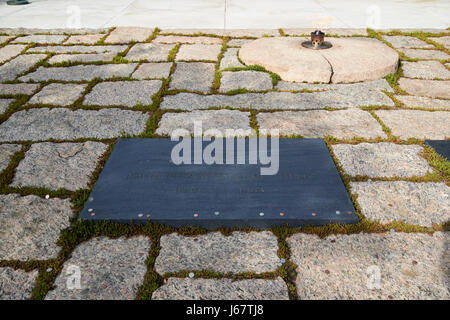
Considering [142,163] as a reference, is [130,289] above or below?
below

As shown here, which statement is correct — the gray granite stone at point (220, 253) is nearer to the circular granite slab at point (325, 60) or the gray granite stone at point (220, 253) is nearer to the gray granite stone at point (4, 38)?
the circular granite slab at point (325, 60)

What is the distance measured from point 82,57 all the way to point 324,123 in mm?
3034

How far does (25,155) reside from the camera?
249cm

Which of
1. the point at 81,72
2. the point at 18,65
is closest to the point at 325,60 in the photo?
the point at 81,72

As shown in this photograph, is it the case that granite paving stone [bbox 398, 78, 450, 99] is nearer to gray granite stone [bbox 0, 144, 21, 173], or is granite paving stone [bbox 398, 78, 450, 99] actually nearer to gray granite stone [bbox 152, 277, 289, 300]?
gray granite stone [bbox 152, 277, 289, 300]

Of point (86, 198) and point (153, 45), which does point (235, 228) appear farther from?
point (153, 45)

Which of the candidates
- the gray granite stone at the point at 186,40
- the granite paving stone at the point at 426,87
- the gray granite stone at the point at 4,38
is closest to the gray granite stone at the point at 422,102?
the granite paving stone at the point at 426,87

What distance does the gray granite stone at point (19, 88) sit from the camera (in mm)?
3452

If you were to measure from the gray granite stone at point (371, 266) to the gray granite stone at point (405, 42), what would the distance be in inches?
148

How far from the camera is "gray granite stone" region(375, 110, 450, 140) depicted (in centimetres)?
271

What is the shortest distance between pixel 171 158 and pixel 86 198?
Answer: 566 millimetres

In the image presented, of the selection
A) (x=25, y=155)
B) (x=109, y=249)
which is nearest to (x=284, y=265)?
(x=109, y=249)

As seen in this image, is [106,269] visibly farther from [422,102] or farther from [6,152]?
[422,102]

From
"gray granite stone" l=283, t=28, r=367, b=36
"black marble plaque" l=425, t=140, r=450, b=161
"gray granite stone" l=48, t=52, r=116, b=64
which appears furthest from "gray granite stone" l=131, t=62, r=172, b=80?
"black marble plaque" l=425, t=140, r=450, b=161
